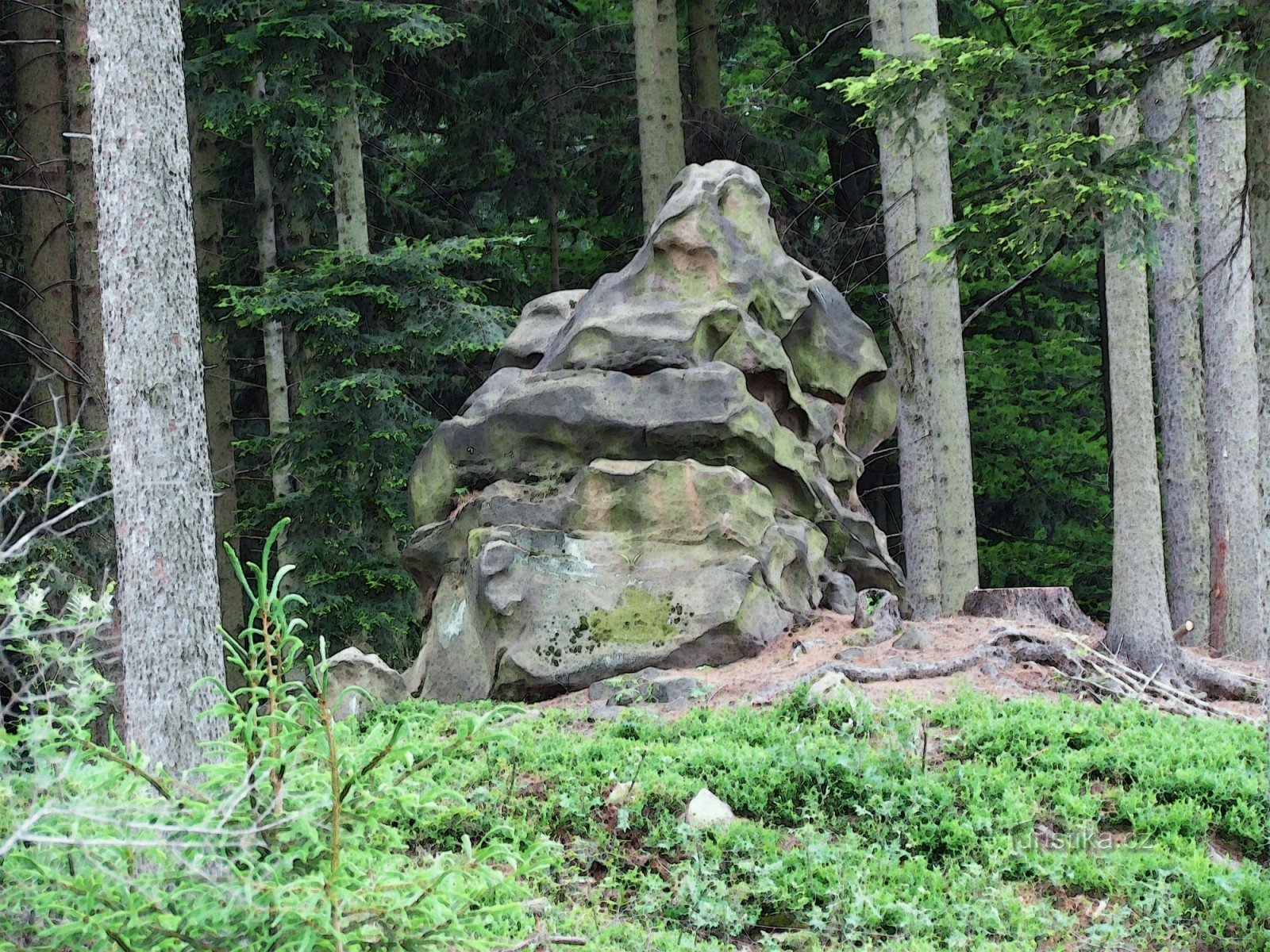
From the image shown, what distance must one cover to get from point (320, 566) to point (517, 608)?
4.75 metres

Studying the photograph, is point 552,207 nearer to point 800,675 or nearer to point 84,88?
point 84,88

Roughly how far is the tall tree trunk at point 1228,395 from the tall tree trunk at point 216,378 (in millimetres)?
11503

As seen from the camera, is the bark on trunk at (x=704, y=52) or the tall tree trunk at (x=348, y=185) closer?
the tall tree trunk at (x=348, y=185)

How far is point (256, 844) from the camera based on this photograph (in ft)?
10.0

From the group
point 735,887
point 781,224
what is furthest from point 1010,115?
point 781,224

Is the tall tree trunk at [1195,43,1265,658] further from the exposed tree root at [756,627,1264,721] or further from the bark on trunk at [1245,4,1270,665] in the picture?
the bark on trunk at [1245,4,1270,665]

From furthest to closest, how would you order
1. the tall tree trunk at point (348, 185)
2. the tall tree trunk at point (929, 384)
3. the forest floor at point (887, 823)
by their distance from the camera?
the tall tree trunk at point (348, 185), the tall tree trunk at point (929, 384), the forest floor at point (887, 823)

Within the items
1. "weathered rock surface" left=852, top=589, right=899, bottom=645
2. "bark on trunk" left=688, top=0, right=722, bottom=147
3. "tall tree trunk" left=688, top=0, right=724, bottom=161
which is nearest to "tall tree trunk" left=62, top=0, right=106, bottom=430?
"weathered rock surface" left=852, top=589, right=899, bottom=645

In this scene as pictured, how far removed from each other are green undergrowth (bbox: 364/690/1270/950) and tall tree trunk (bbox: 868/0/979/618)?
17.5 feet

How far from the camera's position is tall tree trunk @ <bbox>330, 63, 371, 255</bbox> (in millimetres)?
14180

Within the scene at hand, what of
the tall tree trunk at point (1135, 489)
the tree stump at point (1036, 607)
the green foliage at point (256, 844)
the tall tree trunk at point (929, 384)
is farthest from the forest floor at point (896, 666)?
the green foliage at point (256, 844)

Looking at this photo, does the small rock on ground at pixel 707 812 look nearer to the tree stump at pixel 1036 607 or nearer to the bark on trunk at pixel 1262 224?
the bark on trunk at pixel 1262 224

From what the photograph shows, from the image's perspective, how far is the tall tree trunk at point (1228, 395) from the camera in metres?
11.1

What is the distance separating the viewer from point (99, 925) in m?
2.88
